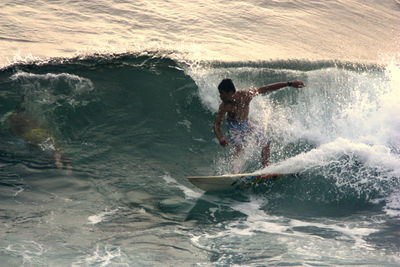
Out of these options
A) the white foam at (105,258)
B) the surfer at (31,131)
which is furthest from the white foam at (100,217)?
the surfer at (31,131)

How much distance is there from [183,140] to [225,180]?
76.7 inches

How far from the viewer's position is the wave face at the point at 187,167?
5.87m

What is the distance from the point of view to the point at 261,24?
46.4ft

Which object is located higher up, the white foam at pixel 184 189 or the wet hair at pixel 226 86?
the wet hair at pixel 226 86

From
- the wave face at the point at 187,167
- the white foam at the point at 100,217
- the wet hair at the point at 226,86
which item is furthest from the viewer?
the wet hair at the point at 226,86

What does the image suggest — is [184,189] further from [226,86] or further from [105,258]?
[105,258]

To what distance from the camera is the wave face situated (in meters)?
5.87

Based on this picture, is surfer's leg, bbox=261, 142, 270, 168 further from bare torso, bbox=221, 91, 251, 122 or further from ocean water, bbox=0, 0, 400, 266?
bare torso, bbox=221, 91, 251, 122

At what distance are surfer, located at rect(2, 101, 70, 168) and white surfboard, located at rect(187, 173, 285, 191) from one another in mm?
2192

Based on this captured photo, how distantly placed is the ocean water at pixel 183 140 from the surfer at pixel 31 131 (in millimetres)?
133

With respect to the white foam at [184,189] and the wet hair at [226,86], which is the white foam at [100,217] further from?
the wet hair at [226,86]

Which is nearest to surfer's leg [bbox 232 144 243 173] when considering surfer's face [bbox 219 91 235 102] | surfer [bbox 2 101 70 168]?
surfer's face [bbox 219 91 235 102]

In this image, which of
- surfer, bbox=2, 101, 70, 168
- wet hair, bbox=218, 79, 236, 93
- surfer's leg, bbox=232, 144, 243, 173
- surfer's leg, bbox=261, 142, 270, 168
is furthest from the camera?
surfer, bbox=2, 101, 70, 168

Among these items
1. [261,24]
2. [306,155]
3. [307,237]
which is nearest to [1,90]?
[306,155]
